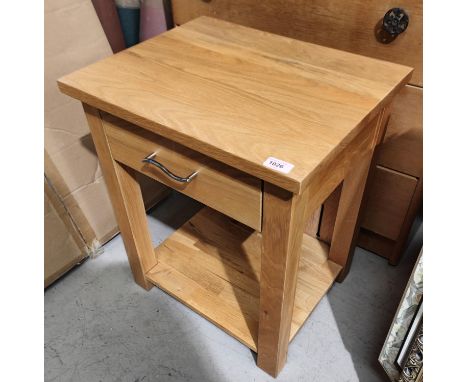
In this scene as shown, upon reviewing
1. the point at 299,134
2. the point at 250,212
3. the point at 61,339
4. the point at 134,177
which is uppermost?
the point at 299,134

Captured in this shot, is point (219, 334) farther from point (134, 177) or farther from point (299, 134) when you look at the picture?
point (299, 134)

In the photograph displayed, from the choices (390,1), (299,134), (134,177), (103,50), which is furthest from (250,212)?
(103,50)

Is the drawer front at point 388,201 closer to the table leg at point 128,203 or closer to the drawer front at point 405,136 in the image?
the drawer front at point 405,136

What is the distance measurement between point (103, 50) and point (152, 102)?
0.47m

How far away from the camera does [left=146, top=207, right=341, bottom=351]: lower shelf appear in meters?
0.98

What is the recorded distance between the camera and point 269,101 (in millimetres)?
659

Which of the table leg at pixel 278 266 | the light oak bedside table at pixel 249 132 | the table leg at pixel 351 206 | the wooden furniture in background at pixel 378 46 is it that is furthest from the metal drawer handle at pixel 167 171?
the wooden furniture in background at pixel 378 46

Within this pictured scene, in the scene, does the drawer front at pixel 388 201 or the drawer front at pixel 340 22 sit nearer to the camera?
the drawer front at pixel 340 22

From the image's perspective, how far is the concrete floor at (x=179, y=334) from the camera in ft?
3.15

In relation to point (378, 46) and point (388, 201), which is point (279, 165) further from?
point (388, 201)

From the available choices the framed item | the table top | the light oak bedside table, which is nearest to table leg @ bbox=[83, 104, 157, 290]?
the light oak bedside table

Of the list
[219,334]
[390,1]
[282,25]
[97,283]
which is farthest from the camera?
[97,283]

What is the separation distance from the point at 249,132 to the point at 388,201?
582 millimetres

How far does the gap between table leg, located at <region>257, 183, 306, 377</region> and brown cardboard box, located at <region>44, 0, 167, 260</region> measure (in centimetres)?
61
